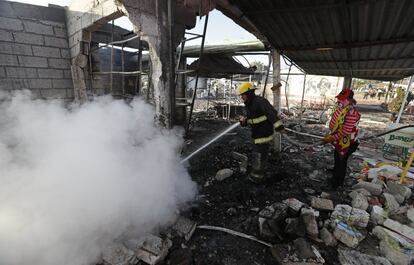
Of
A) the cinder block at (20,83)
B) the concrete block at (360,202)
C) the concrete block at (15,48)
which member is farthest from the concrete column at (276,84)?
the cinder block at (20,83)

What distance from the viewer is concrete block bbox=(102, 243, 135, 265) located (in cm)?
225

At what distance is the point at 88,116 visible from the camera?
124 inches

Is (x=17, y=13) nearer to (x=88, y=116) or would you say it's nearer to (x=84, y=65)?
(x=84, y=65)

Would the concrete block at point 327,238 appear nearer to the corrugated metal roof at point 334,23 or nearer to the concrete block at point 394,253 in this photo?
the concrete block at point 394,253

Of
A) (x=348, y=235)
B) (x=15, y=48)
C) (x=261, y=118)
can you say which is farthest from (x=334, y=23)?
(x=15, y=48)

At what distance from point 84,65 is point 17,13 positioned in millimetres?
1467

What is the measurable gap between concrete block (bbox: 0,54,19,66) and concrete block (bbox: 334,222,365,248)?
259 inches

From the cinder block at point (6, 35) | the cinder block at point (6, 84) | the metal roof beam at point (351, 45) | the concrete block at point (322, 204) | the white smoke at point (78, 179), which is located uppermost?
the metal roof beam at point (351, 45)

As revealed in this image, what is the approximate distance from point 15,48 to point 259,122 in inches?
206

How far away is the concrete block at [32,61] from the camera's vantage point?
4.42 metres

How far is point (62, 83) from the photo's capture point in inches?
199

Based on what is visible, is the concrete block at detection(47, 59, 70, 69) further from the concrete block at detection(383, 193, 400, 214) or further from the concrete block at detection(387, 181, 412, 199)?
the concrete block at detection(387, 181, 412, 199)

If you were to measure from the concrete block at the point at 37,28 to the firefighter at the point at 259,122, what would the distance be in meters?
4.51

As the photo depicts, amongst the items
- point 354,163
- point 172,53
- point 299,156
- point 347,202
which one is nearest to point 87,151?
point 172,53
